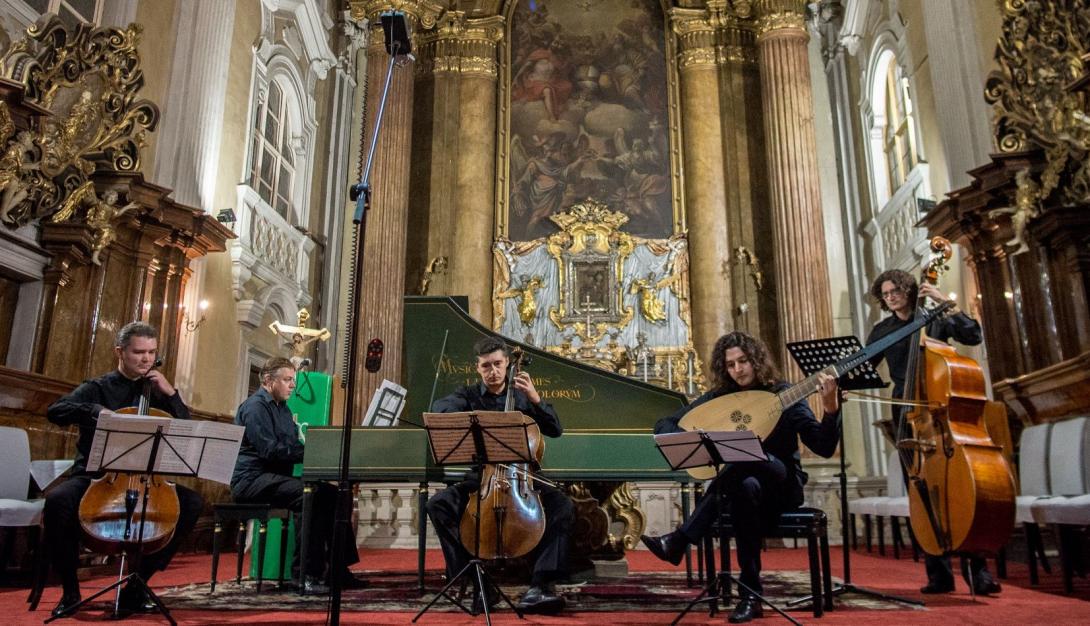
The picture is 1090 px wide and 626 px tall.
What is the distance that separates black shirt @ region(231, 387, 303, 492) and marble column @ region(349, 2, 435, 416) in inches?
222

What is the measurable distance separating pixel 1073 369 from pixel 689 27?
30.0ft

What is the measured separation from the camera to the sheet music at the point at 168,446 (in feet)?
11.7

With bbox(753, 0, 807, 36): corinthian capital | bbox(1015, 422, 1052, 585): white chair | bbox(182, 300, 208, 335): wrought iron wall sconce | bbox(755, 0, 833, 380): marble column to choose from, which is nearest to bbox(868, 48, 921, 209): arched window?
bbox(755, 0, 833, 380): marble column

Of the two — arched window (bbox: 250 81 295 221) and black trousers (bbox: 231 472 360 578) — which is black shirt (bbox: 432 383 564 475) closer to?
black trousers (bbox: 231 472 360 578)

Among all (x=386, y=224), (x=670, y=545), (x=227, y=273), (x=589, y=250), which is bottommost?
(x=670, y=545)

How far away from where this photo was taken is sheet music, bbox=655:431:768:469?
337 centimetres

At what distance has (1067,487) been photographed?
17.2 ft

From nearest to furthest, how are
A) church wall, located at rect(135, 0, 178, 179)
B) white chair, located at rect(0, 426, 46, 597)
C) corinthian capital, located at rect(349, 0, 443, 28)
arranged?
1. white chair, located at rect(0, 426, 46, 597)
2. church wall, located at rect(135, 0, 178, 179)
3. corinthian capital, located at rect(349, 0, 443, 28)

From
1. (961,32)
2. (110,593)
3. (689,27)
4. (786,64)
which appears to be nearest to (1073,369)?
(961,32)

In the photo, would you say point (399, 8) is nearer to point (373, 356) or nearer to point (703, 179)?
point (703, 179)

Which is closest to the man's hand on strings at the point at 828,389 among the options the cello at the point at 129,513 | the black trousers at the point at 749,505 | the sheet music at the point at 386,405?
the black trousers at the point at 749,505

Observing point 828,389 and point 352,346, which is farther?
point 828,389

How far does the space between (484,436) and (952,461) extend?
85.5 inches

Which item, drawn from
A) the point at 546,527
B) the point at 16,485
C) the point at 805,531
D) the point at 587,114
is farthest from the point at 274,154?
the point at 805,531
